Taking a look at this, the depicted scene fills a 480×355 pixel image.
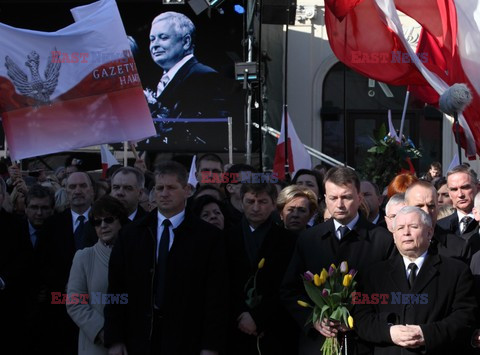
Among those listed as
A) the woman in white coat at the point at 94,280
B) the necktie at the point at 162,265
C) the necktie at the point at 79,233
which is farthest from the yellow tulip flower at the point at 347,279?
the necktie at the point at 79,233

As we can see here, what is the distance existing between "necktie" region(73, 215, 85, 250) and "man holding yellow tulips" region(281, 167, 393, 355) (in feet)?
6.53

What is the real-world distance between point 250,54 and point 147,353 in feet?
26.5

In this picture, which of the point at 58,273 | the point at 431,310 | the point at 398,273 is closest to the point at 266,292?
the point at 398,273

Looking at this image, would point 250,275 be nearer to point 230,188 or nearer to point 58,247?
point 58,247

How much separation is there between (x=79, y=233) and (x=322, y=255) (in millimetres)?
2308

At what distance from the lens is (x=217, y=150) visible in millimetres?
18156

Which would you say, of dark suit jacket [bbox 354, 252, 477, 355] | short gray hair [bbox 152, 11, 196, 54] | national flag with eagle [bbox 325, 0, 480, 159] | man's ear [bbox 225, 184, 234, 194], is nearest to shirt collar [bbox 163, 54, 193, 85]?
short gray hair [bbox 152, 11, 196, 54]

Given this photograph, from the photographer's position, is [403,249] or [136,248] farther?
[136,248]

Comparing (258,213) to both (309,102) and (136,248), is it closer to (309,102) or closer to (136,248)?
(136,248)

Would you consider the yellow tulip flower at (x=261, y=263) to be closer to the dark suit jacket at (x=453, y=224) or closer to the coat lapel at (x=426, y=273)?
the coat lapel at (x=426, y=273)

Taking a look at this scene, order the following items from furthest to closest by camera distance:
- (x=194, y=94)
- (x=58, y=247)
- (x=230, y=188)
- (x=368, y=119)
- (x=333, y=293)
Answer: (x=368, y=119) < (x=194, y=94) < (x=230, y=188) < (x=58, y=247) < (x=333, y=293)

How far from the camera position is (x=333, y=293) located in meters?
5.61

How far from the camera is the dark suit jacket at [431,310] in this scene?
538 cm

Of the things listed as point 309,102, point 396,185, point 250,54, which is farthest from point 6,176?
point 309,102
